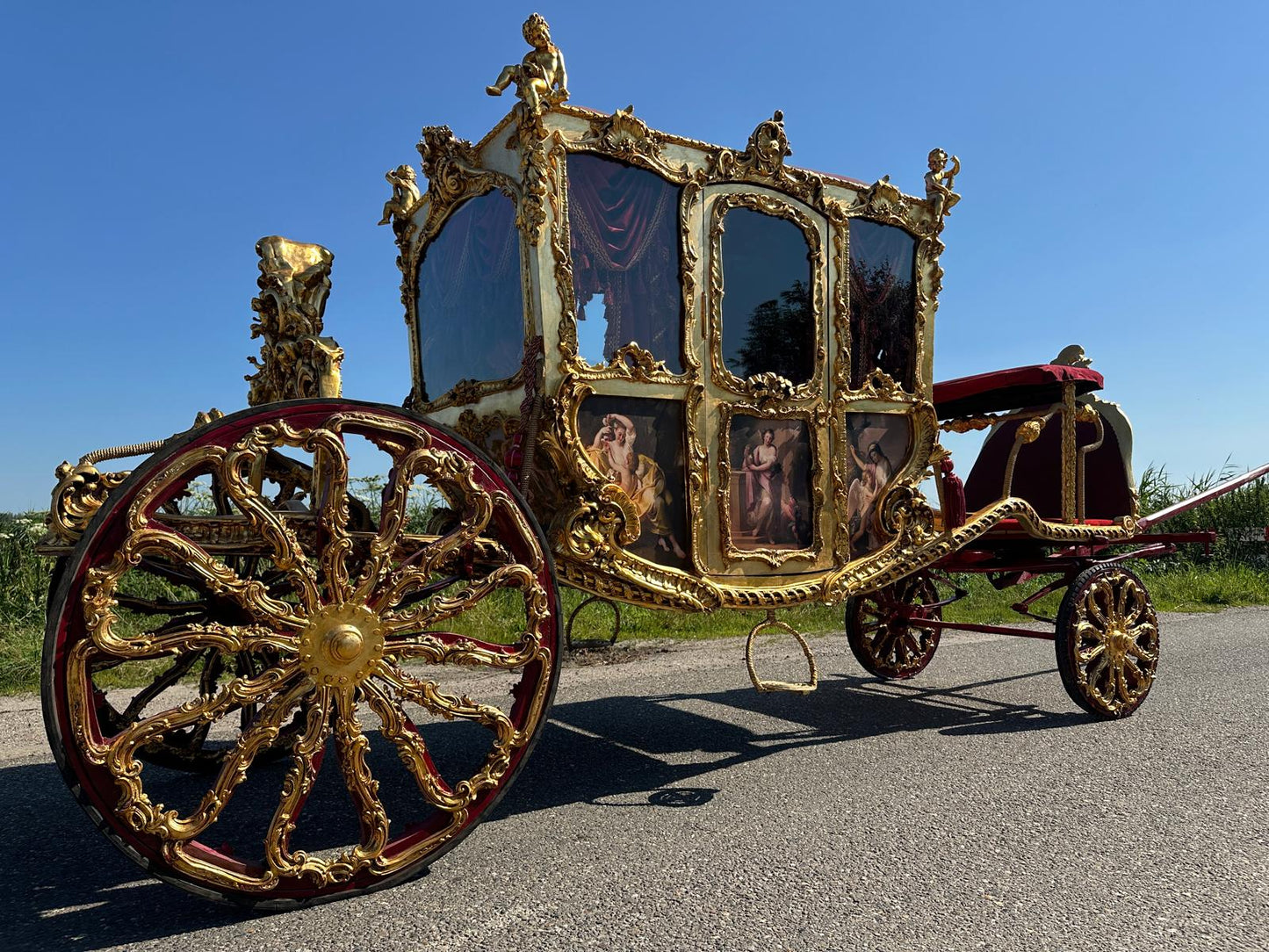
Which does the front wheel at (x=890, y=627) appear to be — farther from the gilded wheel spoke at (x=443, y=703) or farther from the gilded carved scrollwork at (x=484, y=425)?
Answer: the gilded wheel spoke at (x=443, y=703)

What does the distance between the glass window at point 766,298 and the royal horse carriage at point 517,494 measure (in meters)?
0.01

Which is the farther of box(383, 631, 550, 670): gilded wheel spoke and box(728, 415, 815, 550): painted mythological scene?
box(728, 415, 815, 550): painted mythological scene

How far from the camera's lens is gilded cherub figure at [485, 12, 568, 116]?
3.64 meters

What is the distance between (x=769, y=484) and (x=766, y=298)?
90cm

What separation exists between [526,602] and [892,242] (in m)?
2.98

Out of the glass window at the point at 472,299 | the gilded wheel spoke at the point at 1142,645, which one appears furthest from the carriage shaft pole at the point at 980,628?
the glass window at the point at 472,299

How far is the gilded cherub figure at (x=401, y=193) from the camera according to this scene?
4750 mm

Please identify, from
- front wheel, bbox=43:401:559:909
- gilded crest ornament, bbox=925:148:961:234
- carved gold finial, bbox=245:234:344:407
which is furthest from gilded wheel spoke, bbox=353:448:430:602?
gilded crest ornament, bbox=925:148:961:234

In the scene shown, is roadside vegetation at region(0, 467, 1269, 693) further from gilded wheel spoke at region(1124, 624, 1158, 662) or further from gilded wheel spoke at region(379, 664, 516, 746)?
gilded wheel spoke at region(379, 664, 516, 746)

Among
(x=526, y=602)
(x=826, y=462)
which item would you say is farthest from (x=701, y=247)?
(x=526, y=602)

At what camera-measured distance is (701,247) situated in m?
4.14

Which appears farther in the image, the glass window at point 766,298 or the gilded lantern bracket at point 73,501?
the glass window at point 766,298

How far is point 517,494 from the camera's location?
124 inches

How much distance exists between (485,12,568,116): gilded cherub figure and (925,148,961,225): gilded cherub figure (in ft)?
7.52
